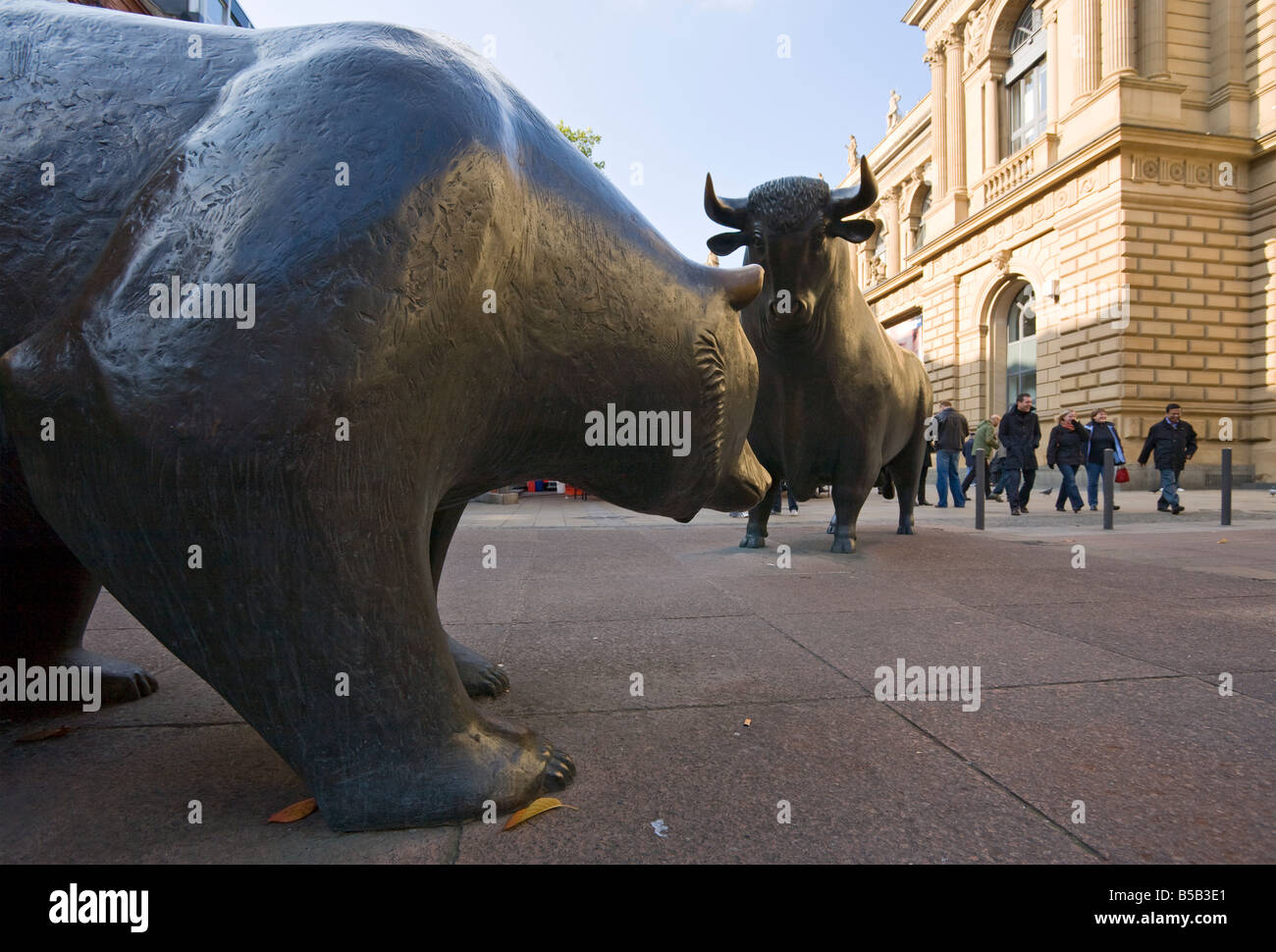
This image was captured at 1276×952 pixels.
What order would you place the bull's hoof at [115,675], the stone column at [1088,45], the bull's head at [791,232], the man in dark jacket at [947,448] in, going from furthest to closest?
the stone column at [1088,45] → the man in dark jacket at [947,448] → the bull's head at [791,232] → the bull's hoof at [115,675]

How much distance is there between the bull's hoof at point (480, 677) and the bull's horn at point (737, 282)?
1472 millimetres

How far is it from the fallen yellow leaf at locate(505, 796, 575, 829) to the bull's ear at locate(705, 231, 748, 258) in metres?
4.40

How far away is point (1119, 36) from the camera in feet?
62.9

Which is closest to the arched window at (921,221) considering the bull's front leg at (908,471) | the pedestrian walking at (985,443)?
the pedestrian walking at (985,443)

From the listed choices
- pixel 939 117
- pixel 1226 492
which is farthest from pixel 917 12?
pixel 1226 492

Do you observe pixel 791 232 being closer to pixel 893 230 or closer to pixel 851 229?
pixel 851 229

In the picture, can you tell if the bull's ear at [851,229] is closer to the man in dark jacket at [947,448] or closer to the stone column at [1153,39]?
the man in dark jacket at [947,448]

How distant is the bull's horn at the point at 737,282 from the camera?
2232mm

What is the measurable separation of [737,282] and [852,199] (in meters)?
3.22

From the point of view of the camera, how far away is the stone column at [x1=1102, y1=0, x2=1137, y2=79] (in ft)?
62.7

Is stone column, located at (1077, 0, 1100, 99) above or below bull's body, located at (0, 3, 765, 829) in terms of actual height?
above

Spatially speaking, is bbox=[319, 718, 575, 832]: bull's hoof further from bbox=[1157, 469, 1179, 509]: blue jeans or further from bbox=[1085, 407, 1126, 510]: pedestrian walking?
bbox=[1157, 469, 1179, 509]: blue jeans

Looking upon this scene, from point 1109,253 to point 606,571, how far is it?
19.0 m

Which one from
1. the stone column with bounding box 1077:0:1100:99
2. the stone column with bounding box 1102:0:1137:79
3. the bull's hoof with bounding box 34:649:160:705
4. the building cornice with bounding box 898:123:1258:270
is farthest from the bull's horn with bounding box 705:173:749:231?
the stone column with bounding box 1077:0:1100:99
